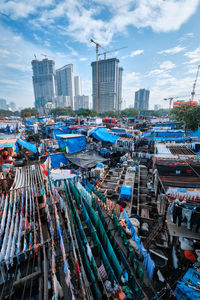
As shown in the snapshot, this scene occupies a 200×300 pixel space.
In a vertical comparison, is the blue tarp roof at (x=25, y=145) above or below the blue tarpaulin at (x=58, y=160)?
above

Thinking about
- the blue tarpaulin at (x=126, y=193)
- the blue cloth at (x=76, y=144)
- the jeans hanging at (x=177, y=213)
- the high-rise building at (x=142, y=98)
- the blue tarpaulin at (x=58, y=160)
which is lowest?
the blue tarpaulin at (x=126, y=193)

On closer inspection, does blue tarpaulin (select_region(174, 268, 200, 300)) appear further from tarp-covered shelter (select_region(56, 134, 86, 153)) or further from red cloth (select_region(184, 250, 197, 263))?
tarp-covered shelter (select_region(56, 134, 86, 153))

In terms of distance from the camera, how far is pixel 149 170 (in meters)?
17.9

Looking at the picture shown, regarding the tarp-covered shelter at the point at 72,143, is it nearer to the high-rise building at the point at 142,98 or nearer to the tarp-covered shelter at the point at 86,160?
the tarp-covered shelter at the point at 86,160

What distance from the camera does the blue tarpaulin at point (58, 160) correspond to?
1683cm

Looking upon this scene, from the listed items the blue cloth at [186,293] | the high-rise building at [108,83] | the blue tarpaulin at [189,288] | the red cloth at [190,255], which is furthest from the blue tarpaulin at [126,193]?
the high-rise building at [108,83]

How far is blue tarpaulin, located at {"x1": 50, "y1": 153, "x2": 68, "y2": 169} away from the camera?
16825 mm

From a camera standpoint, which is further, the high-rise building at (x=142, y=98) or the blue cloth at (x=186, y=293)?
the high-rise building at (x=142, y=98)

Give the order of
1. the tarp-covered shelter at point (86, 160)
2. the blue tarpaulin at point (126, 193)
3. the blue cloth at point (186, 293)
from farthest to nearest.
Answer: the tarp-covered shelter at point (86, 160) < the blue tarpaulin at point (126, 193) < the blue cloth at point (186, 293)

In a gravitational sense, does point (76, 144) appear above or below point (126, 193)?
above

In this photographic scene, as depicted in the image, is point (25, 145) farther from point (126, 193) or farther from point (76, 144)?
point (126, 193)

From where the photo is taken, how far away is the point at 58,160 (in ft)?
56.3

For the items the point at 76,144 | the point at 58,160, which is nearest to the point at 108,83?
the point at 76,144

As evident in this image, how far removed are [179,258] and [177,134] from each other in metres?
26.6
